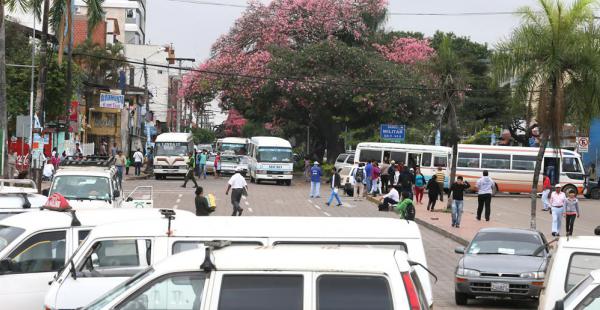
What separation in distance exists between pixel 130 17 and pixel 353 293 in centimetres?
12394

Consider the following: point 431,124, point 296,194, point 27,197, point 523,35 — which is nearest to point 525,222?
point 523,35

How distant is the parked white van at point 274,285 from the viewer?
21.6 feet

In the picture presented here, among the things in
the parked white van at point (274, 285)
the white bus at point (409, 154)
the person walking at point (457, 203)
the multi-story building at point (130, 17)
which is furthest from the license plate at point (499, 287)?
the multi-story building at point (130, 17)

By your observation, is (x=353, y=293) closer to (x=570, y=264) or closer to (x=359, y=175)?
(x=570, y=264)

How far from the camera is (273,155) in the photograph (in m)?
54.4

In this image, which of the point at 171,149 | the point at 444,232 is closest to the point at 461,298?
the point at 444,232

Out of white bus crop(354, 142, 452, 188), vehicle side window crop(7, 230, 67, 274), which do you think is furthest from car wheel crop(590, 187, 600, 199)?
vehicle side window crop(7, 230, 67, 274)

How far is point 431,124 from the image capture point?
224 ft

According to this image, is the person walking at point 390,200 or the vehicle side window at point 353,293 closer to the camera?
the vehicle side window at point 353,293

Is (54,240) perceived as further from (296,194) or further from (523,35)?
(296,194)

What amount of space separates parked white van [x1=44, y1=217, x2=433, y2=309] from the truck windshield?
12797 millimetres

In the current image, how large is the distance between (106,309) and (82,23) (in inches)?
2902

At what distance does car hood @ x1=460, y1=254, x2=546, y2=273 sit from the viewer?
57.0 ft

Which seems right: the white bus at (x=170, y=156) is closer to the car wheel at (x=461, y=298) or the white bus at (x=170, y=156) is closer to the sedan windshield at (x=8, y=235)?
the car wheel at (x=461, y=298)
